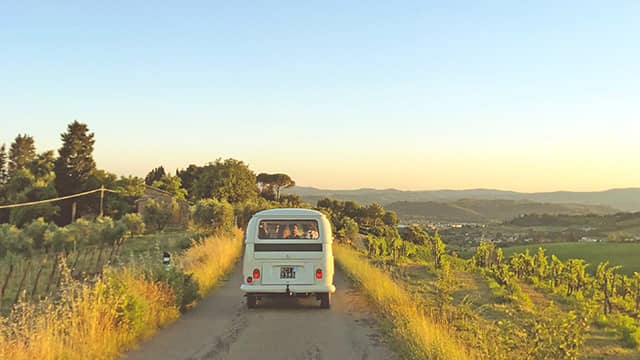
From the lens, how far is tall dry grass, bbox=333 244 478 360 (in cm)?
826

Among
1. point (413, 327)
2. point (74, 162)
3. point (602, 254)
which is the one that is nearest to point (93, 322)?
point (413, 327)

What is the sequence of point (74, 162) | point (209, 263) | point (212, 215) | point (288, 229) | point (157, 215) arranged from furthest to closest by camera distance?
point (74, 162)
point (157, 215)
point (212, 215)
point (209, 263)
point (288, 229)

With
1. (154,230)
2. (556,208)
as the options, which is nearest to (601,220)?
(556,208)

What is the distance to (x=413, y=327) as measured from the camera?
9781 mm

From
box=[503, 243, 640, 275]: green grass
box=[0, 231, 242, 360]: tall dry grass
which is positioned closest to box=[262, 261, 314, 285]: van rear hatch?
box=[0, 231, 242, 360]: tall dry grass

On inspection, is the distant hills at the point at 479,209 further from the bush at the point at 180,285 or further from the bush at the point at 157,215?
the bush at the point at 180,285

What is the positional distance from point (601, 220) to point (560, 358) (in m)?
→ 92.2

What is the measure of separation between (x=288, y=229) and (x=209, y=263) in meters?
6.98

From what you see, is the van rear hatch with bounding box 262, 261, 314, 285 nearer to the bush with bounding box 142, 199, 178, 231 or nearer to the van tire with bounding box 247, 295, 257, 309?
the van tire with bounding box 247, 295, 257, 309

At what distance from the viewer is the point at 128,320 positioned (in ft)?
33.0

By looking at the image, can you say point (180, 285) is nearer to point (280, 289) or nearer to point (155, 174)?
point (280, 289)

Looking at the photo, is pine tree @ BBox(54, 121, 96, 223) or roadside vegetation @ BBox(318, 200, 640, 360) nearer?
roadside vegetation @ BBox(318, 200, 640, 360)

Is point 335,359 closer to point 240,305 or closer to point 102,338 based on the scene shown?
point 102,338

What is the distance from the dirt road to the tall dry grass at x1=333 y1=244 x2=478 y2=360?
1.20 ft
